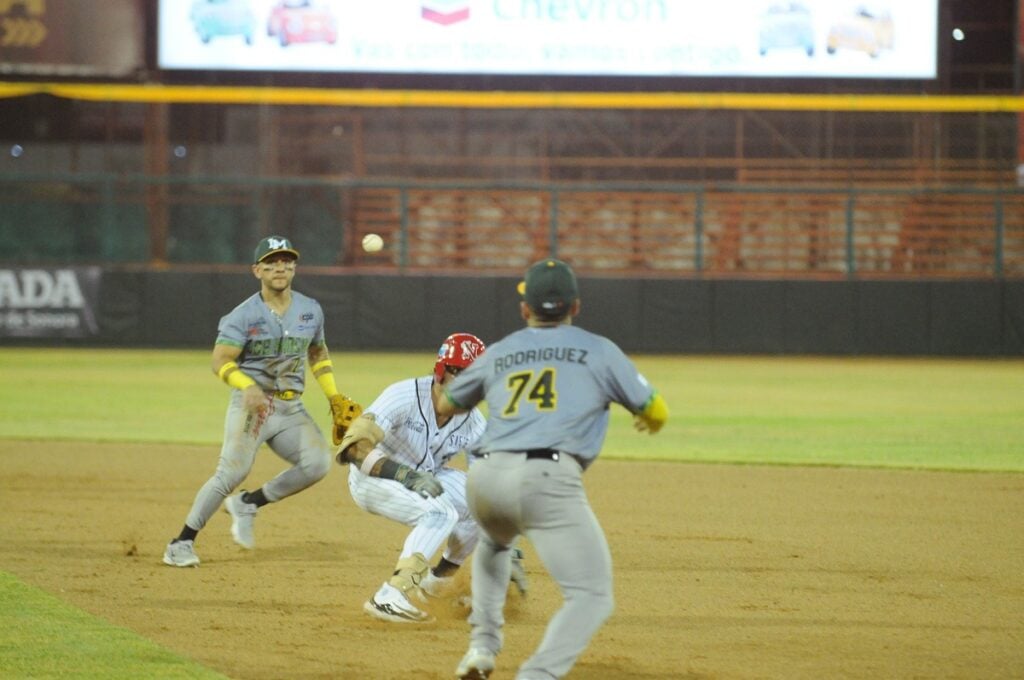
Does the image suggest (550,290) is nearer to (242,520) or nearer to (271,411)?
(271,411)

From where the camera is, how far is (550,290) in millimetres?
5047

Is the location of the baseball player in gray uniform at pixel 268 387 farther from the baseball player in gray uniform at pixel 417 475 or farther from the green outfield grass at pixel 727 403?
the green outfield grass at pixel 727 403

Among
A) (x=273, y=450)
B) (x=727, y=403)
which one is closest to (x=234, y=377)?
(x=273, y=450)

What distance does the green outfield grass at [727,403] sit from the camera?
13086 mm

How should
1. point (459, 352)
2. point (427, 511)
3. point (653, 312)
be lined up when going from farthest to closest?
point (653, 312)
point (427, 511)
point (459, 352)

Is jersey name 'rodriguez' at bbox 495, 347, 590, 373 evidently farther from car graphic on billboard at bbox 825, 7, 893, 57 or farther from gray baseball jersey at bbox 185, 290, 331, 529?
car graphic on billboard at bbox 825, 7, 893, 57

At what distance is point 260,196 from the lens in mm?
25953

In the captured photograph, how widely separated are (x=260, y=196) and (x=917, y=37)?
13.3 metres

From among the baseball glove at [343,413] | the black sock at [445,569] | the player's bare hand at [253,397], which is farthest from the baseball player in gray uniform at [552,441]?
the player's bare hand at [253,397]

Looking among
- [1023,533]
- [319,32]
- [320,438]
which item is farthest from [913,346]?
[320,438]

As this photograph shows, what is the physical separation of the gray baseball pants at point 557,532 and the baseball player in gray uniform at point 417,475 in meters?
1.40

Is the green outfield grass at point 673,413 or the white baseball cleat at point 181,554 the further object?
the white baseball cleat at point 181,554

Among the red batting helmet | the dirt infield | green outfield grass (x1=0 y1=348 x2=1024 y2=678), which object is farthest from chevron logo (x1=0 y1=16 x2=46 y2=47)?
the red batting helmet

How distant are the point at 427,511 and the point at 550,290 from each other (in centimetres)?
193
